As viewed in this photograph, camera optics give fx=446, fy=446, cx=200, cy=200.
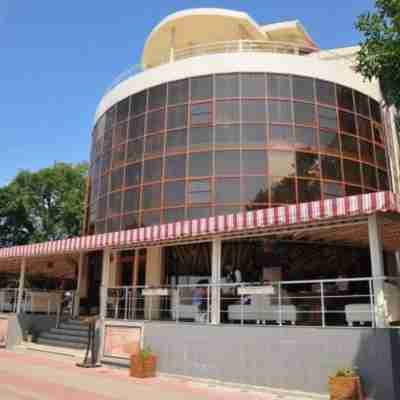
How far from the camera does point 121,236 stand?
13.1 metres

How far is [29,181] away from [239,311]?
103 ft

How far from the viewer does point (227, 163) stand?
652 inches

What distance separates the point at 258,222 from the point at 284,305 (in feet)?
7.20

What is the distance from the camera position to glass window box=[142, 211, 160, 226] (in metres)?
17.0

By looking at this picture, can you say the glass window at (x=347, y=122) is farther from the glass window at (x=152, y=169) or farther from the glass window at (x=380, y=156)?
the glass window at (x=152, y=169)

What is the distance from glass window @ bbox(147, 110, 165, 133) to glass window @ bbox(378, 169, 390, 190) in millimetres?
9020

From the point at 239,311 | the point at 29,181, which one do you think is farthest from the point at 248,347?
the point at 29,181

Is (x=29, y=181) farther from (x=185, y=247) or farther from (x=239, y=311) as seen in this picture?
(x=239, y=311)

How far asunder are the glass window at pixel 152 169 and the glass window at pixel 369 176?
A: 8031 mm

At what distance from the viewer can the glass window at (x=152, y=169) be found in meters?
17.6

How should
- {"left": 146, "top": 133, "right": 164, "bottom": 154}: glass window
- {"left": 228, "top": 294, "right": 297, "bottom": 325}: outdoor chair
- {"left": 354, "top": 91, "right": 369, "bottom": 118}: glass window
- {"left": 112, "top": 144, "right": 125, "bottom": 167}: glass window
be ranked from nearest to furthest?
1. {"left": 228, "top": 294, "right": 297, "bottom": 325}: outdoor chair
2. {"left": 146, "top": 133, "right": 164, "bottom": 154}: glass window
3. {"left": 354, "top": 91, "right": 369, "bottom": 118}: glass window
4. {"left": 112, "top": 144, "right": 125, "bottom": 167}: glass window

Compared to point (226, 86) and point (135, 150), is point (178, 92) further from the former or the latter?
point (135, 150)

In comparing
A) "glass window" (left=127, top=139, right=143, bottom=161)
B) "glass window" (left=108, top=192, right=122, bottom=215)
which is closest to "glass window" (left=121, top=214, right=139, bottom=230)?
"glass window" (left=108, top=192, right=122, bottom=215)

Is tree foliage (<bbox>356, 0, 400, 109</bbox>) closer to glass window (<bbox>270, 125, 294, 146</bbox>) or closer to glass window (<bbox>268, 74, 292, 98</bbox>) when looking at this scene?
glass window (<bbox>270, 125, 294, 146</bbox>)
